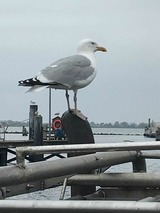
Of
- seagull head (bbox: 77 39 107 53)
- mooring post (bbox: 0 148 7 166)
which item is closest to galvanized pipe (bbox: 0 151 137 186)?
seagull head (bbox: 77 39 107 53)

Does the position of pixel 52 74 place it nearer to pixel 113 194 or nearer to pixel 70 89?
pixel 70 89

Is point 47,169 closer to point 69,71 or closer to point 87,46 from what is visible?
point 69,71

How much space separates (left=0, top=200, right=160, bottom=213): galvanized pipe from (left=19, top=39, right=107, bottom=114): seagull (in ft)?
16.4

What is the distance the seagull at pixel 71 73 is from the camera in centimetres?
714

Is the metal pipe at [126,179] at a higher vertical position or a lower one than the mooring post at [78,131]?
lower

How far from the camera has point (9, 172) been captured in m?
2.02

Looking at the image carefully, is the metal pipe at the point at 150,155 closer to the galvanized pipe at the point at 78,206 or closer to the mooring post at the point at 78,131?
the mooring post at the point at 78,131

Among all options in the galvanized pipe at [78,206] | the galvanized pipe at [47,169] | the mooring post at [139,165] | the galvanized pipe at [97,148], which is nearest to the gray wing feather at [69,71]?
the mooring post at [139,165]

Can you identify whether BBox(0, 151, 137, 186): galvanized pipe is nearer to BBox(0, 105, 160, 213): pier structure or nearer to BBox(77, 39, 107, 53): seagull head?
BBox(0, 105, 160, 213): pier structure

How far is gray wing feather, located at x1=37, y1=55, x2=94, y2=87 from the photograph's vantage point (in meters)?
7.22

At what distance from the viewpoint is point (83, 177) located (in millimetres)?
3729

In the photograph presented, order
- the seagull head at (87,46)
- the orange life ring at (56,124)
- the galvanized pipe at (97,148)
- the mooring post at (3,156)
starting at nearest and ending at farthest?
1. the galvanized pipe at (97,148)
2. the seagull head at (87,46)
3. the mooring post at (3,156)
4. the orange life ring at (56,124)

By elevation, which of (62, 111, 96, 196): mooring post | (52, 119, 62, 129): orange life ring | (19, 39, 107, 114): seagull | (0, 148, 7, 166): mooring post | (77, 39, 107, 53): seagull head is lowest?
(0, 148, 7, 166): mooring post

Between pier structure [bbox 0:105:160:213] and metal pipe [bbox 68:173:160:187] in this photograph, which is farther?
metal pipe [bbox 68:173:160:187]
